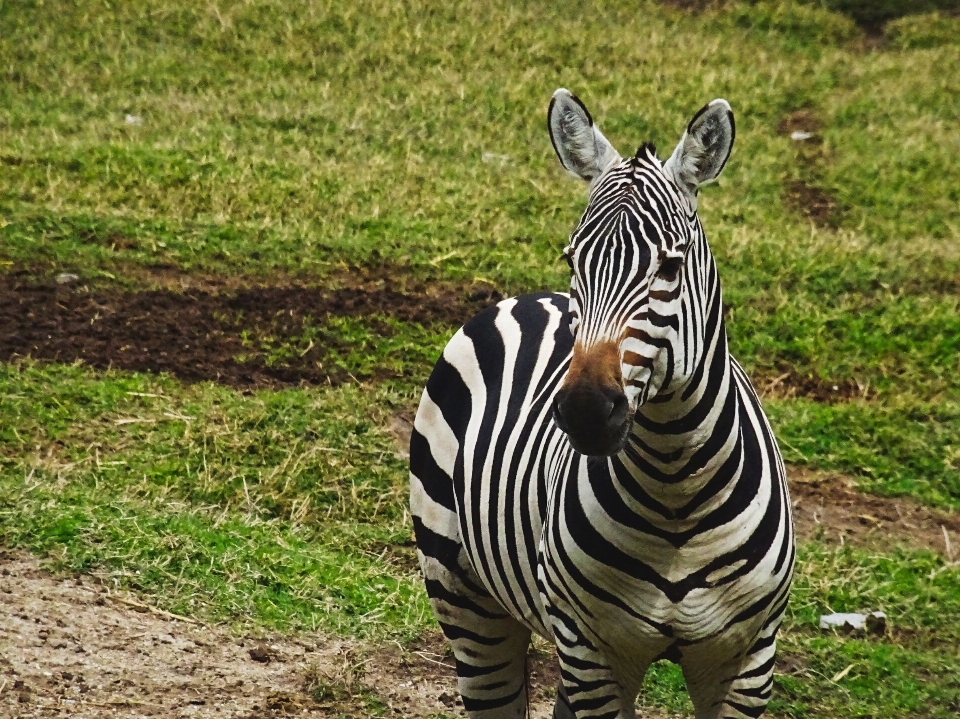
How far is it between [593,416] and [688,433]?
523 millimetres

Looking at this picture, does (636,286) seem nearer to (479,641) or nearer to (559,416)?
(559,416)

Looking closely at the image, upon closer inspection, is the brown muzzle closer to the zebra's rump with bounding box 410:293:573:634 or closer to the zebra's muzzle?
the zebra's muzzle

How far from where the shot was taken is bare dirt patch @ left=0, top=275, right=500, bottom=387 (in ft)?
28.4

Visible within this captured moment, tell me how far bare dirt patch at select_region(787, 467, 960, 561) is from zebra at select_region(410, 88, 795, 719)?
371 cm

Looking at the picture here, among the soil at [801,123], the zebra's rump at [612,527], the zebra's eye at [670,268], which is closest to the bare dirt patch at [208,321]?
the zebra's rump at [612,527]

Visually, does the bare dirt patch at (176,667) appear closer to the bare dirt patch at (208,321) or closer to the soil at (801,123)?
the bare dirt patch at (208,321)

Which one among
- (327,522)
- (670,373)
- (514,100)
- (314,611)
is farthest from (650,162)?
(514,100)

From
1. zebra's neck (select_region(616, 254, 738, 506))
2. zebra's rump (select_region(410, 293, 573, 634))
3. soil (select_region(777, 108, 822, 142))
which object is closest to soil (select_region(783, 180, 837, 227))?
soil (select_region(777, 108, 822, 142))

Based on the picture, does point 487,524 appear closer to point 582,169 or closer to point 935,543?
point 582,169

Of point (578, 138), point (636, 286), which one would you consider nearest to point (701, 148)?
point (578, 138)

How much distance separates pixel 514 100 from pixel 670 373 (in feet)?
39.7

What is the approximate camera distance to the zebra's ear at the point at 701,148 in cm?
346

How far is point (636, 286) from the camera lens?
3.24 meters

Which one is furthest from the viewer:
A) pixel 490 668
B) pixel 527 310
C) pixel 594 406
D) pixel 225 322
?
pixel 225 322
